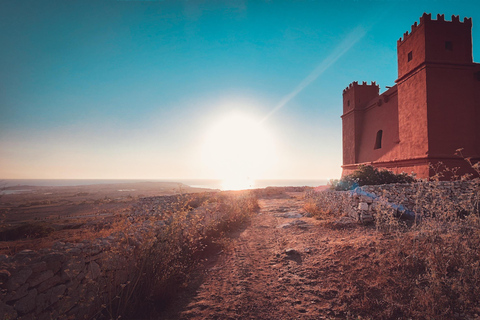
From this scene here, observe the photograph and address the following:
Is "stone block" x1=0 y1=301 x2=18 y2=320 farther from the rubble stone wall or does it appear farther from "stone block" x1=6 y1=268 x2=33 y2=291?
"stone block" x1=6 y1=268 x2=33 y2=291

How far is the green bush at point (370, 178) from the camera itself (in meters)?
9.27

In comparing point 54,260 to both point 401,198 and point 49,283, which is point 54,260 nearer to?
point 49,283

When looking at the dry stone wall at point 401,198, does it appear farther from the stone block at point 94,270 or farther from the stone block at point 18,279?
the stone block at point 18,279

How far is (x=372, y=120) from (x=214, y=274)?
1588 cm

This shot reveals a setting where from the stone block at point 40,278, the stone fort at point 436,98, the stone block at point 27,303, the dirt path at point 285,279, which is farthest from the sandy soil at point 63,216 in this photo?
the stone fort at point 436,98

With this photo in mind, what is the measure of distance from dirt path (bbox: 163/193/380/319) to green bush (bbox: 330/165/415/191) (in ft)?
14.5

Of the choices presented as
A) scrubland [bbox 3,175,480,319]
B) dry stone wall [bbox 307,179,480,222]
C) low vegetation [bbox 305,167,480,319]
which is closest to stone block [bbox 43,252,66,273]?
scrubland [bbox 3,175,480,319]

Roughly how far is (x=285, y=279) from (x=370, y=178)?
795cm

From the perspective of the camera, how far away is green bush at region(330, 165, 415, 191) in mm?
9273

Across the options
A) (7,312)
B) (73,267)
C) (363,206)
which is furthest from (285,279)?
(363,206)

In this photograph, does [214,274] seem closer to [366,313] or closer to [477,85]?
[366,313]

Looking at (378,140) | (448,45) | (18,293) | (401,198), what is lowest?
(18,293)

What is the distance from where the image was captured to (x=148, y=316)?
2.91 metres

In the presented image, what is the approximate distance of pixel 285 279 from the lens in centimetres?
378
